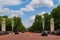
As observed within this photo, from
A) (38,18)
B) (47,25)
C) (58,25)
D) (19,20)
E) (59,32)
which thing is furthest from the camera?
(19,20)

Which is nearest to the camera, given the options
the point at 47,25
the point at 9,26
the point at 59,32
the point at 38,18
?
the point at 59,32

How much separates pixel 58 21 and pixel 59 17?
7.11 ft

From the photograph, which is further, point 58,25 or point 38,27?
point 38,27

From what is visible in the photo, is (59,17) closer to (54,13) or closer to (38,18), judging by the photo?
(54,13)

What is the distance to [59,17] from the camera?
92438mm

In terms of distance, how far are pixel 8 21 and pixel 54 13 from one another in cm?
3942

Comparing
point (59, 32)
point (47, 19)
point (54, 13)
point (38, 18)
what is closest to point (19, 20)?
point (38, 18)

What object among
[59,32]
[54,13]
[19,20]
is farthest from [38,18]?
[59,32]

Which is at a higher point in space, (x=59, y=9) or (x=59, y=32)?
(x=59, y=9)

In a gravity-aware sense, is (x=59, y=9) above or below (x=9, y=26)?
above

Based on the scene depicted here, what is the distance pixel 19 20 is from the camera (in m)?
146

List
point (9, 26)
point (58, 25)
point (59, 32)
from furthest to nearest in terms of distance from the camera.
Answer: point (9, 26) → point (58, 25) → point (59, 32)

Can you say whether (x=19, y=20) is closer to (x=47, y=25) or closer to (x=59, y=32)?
(x=47, y=25)

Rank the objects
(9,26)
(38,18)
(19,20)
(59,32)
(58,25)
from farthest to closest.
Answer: (19,20) < (38,18) < (9,26) < (58,25) < (59,32)
